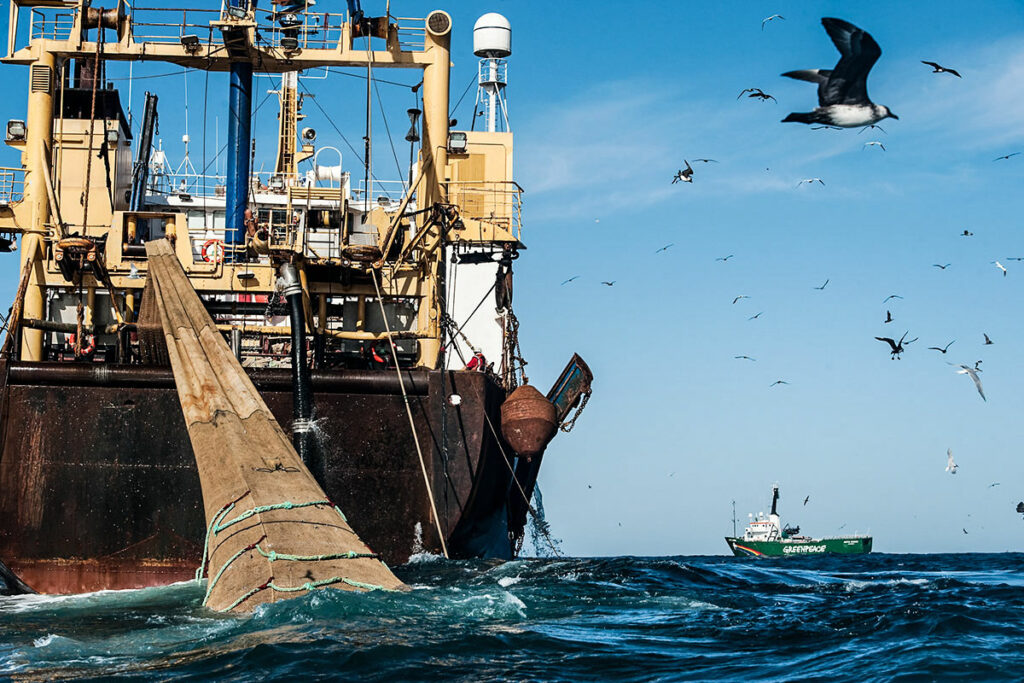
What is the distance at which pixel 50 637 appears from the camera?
45.1 ft

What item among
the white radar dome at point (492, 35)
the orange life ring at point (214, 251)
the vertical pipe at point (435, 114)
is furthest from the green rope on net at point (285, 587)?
the white radar dome at point (492, 35)

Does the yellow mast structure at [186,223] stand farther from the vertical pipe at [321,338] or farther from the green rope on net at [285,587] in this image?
the green rope on net at [285,587]

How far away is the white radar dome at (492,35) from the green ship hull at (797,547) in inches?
1805

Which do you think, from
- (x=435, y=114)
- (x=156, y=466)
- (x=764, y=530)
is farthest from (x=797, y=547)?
(x=156, y=466)

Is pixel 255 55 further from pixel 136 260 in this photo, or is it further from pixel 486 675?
pixel 486 675

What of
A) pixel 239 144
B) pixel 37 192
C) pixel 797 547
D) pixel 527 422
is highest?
pixel 239 144

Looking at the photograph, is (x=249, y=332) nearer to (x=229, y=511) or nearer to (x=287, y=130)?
(x=229, y=511)

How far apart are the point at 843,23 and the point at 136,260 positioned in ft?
48.2

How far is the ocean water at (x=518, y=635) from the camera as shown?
11859 millimetres

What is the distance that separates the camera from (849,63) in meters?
14.4

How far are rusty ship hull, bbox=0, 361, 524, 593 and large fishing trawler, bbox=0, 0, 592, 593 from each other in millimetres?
31

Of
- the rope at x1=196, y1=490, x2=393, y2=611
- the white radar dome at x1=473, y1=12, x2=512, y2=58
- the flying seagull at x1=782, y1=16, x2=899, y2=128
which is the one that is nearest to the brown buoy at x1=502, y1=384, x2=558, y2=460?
the rope at x1=196, y1=490, x2=393, y2=611

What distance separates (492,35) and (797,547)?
159 ft

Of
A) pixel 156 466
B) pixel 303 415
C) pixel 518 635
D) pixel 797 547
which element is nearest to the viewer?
pixel 518 635
